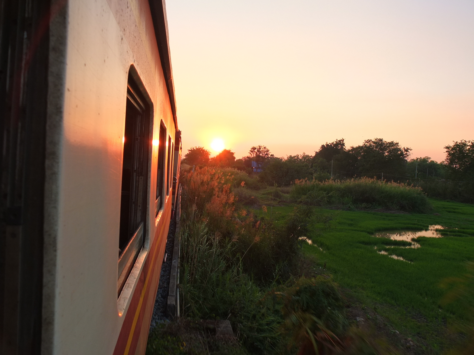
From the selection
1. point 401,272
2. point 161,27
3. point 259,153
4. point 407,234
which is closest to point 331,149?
point 259,153

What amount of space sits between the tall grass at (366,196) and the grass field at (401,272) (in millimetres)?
6539

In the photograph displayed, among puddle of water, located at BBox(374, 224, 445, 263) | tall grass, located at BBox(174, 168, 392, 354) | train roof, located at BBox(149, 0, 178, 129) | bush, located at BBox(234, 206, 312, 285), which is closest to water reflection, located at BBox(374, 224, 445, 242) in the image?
puddle of water, located at BBox(374, 224, 445, 263)

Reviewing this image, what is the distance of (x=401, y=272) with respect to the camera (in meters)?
7.20

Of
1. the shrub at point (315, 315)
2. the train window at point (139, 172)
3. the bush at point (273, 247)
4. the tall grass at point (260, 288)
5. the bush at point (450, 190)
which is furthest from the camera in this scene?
the bush at point (450, 190)

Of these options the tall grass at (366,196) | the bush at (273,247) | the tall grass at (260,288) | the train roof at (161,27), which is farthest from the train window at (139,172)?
the tall grass at (366,196)

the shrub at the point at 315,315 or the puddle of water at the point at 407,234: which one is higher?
the shrub at the point at 315,315

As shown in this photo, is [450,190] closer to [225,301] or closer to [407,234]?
[407,234]

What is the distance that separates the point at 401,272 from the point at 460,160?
34.2 meters

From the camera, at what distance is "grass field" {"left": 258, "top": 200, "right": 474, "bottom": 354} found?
4.82 meters

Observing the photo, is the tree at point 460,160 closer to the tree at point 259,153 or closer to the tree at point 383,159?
the tree at point 383,159

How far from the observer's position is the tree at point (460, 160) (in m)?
33.9

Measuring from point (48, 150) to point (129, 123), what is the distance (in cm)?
203

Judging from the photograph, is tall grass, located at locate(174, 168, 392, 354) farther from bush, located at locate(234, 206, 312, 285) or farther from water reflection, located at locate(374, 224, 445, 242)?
water reflection, located at locate(374, 224, 445, 242)

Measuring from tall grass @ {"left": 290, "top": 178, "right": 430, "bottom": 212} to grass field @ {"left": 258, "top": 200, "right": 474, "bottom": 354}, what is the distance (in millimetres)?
6539
